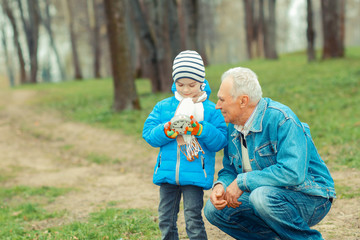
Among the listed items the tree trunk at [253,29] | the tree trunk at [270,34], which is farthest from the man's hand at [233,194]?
the tree trunk at [253,29]

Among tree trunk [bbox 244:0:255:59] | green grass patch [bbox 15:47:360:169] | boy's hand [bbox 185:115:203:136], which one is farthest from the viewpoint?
tree trunk [bbox 244:0:255:59]

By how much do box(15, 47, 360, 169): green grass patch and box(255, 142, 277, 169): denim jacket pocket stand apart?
12.3 ft

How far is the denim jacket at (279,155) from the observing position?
10.0 ft

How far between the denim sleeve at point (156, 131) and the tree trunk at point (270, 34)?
2179cm

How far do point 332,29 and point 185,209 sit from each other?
49.5 feet

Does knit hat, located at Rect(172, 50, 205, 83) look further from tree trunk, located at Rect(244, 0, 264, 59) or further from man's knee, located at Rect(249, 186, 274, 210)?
tree trunk, located at Rect(244, 0, 264, 59)

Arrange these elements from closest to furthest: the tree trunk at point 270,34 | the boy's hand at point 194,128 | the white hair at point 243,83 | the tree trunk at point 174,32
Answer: the white hair at point 243,83, the boy's hand at point 194,128, the tree trunk at point 174,32, the tree trunk at point 270,34

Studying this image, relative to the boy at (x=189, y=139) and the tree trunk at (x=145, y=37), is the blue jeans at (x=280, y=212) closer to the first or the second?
the boy at (x=189, y=139)

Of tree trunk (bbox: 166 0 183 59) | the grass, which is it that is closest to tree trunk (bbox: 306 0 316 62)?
tree trunk (bbox: 166 0 183 59)

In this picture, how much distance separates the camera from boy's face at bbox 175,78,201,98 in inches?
136

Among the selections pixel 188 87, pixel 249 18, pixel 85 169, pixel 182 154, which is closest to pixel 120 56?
pixel 85 169

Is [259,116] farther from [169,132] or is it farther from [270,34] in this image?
[270,34]

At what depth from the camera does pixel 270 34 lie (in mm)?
24828

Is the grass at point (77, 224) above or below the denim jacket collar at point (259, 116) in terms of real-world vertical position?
below
